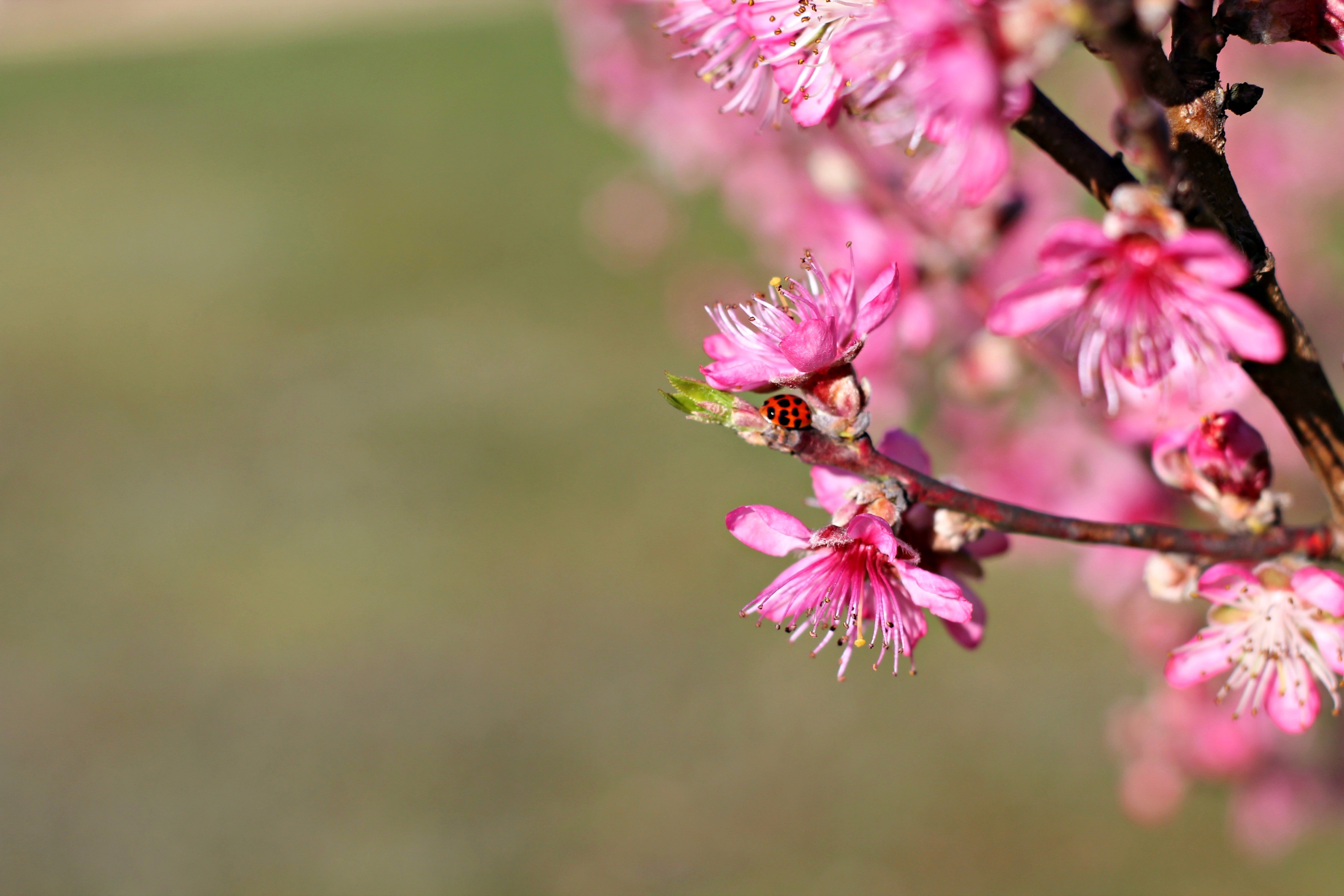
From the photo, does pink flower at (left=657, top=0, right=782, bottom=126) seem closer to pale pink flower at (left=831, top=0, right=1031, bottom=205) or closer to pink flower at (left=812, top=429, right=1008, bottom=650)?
pale pink flower at (left=831, top=0, right=1031, bottom=205)

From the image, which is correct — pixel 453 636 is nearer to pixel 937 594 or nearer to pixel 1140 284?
pixel 937 594

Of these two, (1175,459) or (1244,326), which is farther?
(1175,459)

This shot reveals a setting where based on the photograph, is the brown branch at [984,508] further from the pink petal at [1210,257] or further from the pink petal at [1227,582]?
the pink petal at [1210,257]

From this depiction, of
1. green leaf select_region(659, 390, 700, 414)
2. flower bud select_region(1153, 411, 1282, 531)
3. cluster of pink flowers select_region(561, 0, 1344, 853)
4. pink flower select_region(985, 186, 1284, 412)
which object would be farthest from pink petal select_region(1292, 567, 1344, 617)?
green leaf select_region(659, 390, 700, 414)

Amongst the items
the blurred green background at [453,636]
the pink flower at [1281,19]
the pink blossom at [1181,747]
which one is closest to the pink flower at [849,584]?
the pink flower at [1281,19]


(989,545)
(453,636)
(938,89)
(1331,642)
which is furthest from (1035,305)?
(453,636)

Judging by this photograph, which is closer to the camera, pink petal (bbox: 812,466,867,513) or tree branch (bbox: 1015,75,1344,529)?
tree branch (bbox: 1015,75,1344,529)

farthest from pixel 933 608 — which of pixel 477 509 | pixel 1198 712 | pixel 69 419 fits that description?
pixel 69 419
